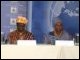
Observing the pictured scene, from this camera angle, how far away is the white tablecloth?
1.52 meters

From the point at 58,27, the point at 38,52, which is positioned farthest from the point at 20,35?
the point at 58,27

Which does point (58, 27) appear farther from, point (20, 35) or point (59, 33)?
point (20, 35)

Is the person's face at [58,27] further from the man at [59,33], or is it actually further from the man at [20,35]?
the man at [20,35]

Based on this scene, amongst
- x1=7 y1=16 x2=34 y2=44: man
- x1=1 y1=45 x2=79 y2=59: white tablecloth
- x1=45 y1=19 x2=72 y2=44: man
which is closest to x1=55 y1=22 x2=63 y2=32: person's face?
x1=45 y1=19 x2=72 y2=44: man

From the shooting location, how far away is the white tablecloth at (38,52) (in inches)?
59.7

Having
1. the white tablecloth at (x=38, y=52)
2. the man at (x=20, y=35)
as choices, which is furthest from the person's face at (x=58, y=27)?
the white tablecloth at (x=38, y=52)

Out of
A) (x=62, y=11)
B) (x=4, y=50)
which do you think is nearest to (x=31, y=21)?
(x=62, y=11)

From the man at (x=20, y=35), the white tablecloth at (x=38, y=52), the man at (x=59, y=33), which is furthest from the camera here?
the man at (x=59, y=33)

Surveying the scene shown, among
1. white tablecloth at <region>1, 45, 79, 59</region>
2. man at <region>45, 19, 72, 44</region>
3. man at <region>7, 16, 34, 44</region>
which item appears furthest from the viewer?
man at <region>45, 19, 72, 44</region>

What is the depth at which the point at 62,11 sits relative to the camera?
2363 millimetres

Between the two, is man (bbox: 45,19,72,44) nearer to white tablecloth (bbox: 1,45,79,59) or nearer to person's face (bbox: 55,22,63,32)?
person's face (bbox: 55,22,63,32)

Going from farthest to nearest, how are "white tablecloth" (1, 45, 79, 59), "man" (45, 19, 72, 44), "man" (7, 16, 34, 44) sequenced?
"man" (45, 19, 72, 44) → "man" (7, 16, 34, 44) → "white tablecloth" (1, 45, 79, 59)

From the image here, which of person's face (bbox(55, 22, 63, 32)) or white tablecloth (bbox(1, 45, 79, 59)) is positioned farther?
person's face (bbox(55, 22, 63, 32))

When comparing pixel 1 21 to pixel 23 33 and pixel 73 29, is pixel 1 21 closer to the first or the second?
pixel 23 33
